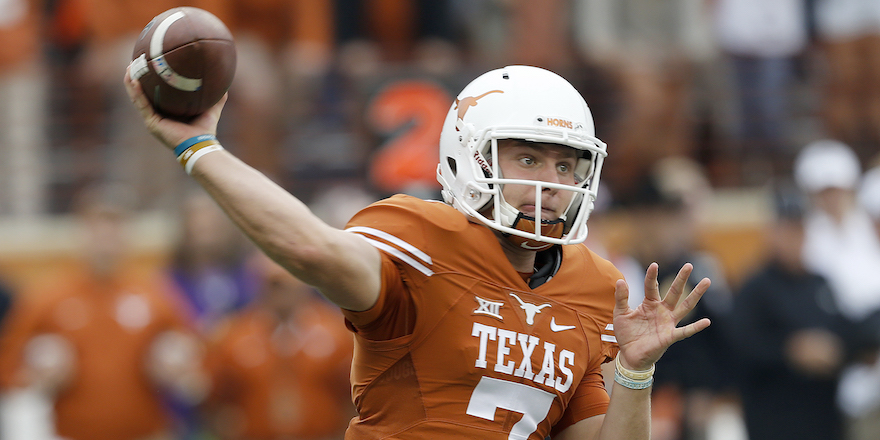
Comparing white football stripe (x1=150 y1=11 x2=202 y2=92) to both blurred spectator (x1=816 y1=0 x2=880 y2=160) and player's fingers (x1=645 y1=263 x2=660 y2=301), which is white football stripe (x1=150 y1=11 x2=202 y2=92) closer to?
player's fingers (x1=645 y1=263 x2=660 y2=301)

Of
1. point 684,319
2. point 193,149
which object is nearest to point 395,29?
point 684,319

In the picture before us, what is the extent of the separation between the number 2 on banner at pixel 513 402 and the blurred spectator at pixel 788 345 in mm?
3996

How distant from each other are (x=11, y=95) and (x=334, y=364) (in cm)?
448

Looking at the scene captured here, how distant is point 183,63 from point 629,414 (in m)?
1.46

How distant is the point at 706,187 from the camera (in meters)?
9.31

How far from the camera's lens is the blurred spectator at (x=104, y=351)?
21.6 feet

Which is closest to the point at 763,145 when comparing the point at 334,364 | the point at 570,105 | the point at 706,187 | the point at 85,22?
the point at 706,187

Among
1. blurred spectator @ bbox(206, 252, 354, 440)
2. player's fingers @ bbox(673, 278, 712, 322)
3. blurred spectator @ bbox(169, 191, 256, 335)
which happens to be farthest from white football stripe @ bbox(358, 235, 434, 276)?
blurred spectator @ bbox(169, 191, 256, 335)

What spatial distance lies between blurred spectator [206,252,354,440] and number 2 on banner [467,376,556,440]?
12.5 feet

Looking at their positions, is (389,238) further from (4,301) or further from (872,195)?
(872,195)

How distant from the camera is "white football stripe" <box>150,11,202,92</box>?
2.69 m

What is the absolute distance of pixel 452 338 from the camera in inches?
114

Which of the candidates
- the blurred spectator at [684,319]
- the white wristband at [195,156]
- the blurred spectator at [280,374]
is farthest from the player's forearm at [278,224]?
the blurred spectator at [684,319]

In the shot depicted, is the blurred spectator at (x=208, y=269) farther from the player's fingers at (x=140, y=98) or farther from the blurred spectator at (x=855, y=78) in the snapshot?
the blurred spectator at (x=855, y=78)
